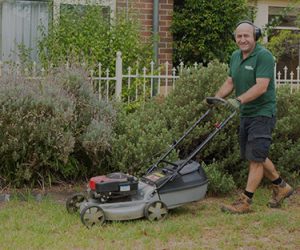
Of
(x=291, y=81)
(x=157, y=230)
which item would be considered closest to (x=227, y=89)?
(x=157, y=230)

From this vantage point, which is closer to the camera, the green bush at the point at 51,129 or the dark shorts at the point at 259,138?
the dark shorts at the point at 259,138

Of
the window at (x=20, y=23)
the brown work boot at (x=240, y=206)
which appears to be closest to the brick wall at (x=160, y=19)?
Answer: the window at (x=20, y=23)

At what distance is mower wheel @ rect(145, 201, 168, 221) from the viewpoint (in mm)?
5957

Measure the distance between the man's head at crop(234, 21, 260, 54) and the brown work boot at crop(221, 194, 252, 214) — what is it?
150 centimetres

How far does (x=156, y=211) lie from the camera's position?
236 inches

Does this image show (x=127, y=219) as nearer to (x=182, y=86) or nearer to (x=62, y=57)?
(x=182, y=86)

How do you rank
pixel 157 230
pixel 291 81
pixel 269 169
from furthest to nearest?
pixel 291 81 → pixel 269 169 → pixel 157 230

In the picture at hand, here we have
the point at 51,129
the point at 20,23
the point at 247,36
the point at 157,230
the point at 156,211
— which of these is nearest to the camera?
the point at 157,230

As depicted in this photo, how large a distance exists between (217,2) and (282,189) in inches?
206

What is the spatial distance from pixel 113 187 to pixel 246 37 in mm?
1982

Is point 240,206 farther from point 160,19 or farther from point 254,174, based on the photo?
point 160,19

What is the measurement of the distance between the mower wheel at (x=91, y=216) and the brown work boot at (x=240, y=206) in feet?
4.54

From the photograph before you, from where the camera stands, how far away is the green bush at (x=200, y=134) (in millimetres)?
7027

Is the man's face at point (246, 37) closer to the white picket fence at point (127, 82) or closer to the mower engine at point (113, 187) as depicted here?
the mower engine at point (113, 187)
